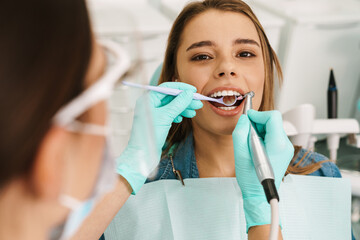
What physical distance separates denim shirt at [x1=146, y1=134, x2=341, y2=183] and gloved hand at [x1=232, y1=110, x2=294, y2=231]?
0.28 m

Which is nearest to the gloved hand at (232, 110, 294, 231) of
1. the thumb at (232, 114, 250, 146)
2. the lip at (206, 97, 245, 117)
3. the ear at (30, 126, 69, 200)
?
the thumb at (232, 114, 250, 146)

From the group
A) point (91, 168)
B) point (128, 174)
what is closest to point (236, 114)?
point (128, 174)

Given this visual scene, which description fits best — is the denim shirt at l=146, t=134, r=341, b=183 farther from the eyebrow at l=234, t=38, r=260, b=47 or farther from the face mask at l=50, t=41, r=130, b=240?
the face mask at l=50, t=41, r=130, b=240

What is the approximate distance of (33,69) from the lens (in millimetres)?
393

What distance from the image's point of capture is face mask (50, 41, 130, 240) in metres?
0.44

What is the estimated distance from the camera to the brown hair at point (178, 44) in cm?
126

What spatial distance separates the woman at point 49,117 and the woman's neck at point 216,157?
2.50ft

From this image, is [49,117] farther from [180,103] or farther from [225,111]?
[225,111]

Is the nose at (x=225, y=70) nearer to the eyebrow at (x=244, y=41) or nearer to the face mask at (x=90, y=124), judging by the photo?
the eyebrow at (x=244, y=41)

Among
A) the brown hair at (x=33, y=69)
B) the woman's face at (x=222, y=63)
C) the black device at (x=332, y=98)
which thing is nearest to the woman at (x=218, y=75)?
the woman's face at (x=222, y=63)

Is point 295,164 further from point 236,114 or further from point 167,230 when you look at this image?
point 167,230

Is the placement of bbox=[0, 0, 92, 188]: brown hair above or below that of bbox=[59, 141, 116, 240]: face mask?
above

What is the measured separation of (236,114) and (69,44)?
0.83m

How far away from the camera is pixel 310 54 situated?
203 cm
